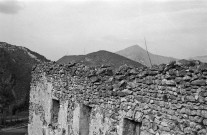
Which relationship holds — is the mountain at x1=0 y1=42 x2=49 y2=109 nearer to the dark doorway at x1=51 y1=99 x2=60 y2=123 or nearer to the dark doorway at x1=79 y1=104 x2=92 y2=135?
the dark doorway at x1=51 y1=99 x2=60 y2=123

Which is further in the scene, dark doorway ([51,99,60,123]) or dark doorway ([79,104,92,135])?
dark doorway ([51,99,60,123])

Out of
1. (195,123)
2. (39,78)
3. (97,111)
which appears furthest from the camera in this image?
(39,78)

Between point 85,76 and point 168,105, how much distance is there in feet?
11.9

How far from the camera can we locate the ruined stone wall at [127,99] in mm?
4438

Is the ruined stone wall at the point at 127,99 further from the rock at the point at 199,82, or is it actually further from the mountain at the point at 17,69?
the mountain at the point at 17,69

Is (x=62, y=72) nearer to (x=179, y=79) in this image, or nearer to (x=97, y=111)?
(x=97, y=111)

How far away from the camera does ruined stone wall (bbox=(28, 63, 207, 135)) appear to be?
444 centimetres

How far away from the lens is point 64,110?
9445mm

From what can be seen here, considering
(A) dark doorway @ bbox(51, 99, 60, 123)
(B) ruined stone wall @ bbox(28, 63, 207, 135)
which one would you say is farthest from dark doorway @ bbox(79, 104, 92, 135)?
(A) dark doorway @ bbox(51, 99, 60, 123)

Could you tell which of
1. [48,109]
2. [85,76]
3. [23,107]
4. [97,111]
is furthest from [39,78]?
[23,107]

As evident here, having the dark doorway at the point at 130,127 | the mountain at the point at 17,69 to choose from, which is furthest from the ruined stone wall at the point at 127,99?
the mountain at the point at 17,69

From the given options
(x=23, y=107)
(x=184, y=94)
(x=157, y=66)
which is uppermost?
(x=157, y=66)

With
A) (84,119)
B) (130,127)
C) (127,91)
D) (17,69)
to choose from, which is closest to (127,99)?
(127,91)

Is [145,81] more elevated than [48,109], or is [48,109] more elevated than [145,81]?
[145,81]
